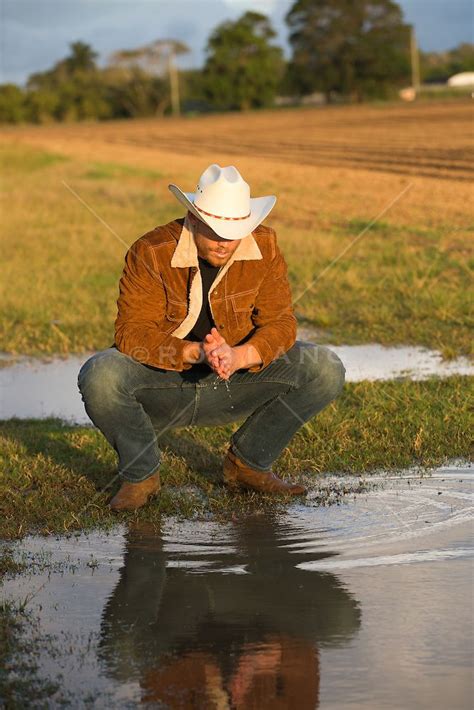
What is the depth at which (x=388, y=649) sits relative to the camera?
415 cm

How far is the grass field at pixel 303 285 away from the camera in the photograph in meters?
6.46

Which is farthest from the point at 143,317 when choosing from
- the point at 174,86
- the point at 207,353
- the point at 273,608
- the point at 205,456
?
the point at 174,86

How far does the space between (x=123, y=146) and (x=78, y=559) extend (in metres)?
42.1

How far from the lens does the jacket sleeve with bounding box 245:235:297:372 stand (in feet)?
19.1

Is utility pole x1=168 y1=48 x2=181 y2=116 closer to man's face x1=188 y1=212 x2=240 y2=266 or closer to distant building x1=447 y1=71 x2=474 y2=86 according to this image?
distant building x1=447 y1=71 x2=474 y2=86

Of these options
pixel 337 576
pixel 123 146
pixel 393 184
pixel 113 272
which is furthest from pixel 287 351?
pixel 123 146

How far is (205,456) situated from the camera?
22.2 feet

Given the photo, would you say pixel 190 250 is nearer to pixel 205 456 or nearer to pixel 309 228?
pixel 205 456

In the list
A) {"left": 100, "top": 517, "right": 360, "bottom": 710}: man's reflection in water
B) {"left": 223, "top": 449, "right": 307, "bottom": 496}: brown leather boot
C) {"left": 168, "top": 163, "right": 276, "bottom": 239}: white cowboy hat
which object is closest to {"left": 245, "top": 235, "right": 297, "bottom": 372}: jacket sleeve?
{"left": 168, "top": 163, "right": 276, "bottom": 239}: white cowboy hat

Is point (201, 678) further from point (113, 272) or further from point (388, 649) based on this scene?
point (113, 272)

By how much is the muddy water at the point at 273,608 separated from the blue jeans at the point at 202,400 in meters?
0.34

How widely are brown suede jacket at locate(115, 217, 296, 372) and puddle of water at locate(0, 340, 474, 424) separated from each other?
6.82 feet

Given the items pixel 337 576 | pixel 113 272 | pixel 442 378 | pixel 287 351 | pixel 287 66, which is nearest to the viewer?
pixel 337 576

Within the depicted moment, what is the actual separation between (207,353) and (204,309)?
39cm
